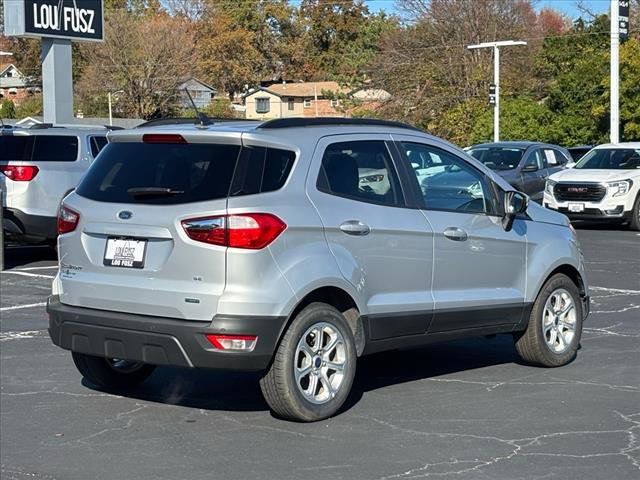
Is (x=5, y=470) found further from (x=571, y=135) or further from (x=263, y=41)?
(x=263, y=41)

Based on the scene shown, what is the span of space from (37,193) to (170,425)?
9.24 metres

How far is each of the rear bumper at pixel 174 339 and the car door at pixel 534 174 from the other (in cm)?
1686

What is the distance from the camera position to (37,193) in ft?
50.0

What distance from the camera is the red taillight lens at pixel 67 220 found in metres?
6.78

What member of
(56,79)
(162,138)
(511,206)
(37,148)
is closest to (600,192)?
(37,148)

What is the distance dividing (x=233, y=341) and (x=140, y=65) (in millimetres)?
74005

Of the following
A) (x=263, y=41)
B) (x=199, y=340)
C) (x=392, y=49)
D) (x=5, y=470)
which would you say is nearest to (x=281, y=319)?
(x=199, y=340)

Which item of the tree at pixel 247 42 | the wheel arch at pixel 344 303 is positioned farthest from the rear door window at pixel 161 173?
the tree at pixel 247 42

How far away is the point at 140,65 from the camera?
77875 millimetres

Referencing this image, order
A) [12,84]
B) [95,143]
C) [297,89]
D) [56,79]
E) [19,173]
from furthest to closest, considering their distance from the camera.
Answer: [12,84] < [297,89] < [56,79] < [95,143] < [19,173]

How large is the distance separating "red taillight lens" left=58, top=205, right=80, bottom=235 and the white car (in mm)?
15209

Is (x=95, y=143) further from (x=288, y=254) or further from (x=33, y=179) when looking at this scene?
(x=288, y=254)

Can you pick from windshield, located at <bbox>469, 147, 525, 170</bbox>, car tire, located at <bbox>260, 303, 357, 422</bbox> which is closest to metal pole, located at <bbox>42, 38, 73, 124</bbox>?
windshield, located at <bbox>469, 147, 525, 170</bbox>

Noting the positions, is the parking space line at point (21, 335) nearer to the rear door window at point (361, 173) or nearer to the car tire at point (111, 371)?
the car tire at point (111, 371)
